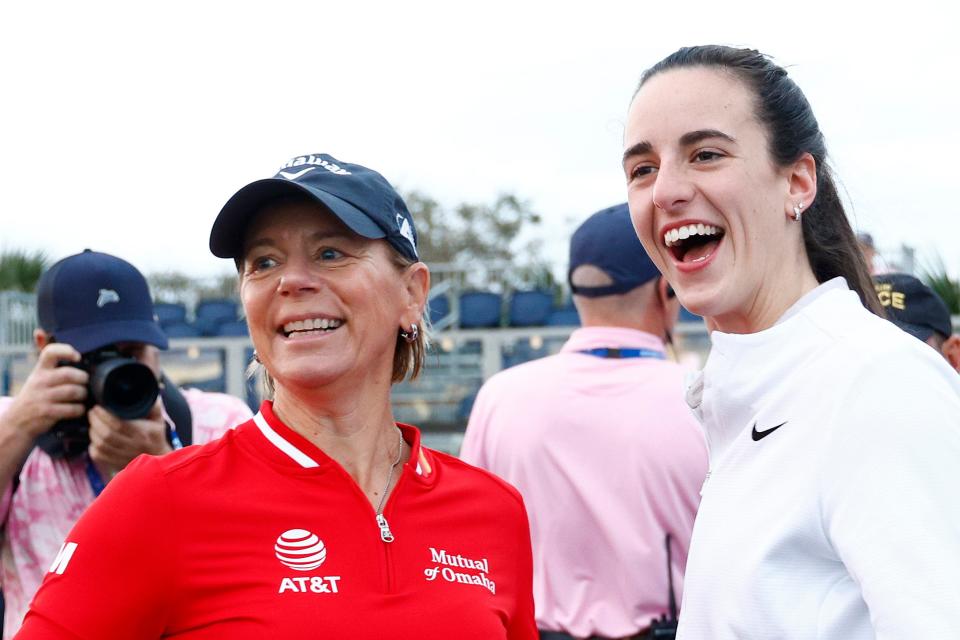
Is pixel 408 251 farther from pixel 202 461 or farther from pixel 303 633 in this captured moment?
pixel 303 633

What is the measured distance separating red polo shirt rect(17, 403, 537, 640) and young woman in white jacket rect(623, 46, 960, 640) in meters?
0.46

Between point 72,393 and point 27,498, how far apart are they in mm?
295

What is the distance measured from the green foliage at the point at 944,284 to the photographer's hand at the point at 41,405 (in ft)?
22.2

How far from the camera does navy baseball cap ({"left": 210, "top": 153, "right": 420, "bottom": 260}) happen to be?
5.92ft

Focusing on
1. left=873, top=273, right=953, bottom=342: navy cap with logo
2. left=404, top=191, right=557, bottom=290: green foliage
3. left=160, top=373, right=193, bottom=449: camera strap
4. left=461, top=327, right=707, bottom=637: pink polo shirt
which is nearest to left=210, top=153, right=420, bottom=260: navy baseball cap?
left=160, top=373, right=193, bottom=449: camera strap

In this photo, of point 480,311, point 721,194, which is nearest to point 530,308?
point 480,311

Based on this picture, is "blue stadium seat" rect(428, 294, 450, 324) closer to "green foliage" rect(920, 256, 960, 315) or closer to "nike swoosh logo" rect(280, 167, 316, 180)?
"green foliage" rect(920, 256, 960, 315)

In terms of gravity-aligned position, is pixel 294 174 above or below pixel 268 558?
above

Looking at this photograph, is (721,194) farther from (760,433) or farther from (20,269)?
(20,269)

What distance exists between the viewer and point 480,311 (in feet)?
37.1

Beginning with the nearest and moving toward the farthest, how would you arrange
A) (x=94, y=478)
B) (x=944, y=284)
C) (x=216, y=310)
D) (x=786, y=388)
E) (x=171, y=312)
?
(x=786, y=388) < (x=94, y=478) < (x=944, y=284) < (x=171, y=312) < (x=216, y=310)

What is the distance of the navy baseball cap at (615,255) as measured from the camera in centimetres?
312

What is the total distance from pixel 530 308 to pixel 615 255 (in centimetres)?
800

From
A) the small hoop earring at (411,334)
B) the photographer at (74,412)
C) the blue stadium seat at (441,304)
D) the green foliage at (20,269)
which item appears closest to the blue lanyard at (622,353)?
the small hoop earring at (411,334)
